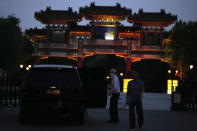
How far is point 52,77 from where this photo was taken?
13.2m

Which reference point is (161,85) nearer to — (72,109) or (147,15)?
(147,15)

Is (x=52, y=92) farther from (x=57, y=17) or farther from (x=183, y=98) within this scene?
(x=57, y=17)

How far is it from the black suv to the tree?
40.9 meters

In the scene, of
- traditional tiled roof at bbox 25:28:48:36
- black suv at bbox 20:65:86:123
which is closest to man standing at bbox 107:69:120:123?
black suv at bbox 20:65:86:123

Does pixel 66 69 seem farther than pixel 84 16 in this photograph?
No

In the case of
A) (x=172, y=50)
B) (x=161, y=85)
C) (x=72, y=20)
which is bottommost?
(x=161, y=85)

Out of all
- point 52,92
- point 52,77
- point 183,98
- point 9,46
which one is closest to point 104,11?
point 9,46

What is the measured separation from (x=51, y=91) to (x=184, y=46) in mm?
42250

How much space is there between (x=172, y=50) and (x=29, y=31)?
2193 centimetres

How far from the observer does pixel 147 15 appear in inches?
2429

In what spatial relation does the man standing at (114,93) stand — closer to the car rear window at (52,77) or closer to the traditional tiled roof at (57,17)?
the car rear window at (52,77)

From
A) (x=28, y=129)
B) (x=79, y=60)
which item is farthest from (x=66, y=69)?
(x=79, y=60)

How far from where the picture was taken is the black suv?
13.0m

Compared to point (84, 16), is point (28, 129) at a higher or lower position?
lower
